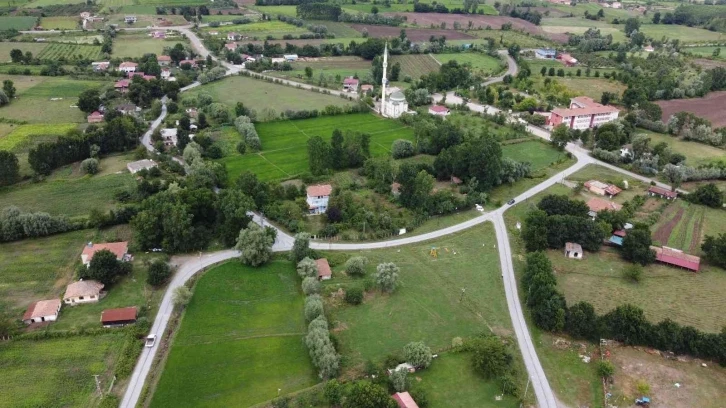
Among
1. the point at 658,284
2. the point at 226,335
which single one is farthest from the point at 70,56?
the point at 658,284

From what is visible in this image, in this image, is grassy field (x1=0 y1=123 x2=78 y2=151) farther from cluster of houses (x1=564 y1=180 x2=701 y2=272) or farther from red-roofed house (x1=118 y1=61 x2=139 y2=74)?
cluster of houses (x1=564 y1=180 x2=701 y2=272)

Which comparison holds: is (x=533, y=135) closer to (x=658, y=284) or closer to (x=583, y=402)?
(x=658, y=284)

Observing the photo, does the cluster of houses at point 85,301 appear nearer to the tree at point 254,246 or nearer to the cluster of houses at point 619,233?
the tree at point 254,246

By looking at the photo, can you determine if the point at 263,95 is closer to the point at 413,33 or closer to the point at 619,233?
the point at 413,33

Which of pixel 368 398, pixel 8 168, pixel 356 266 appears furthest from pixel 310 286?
pixel 8 168

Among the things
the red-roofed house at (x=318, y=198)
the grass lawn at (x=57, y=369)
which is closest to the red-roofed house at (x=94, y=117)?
the red-roofed house at (x=318, y=198)
